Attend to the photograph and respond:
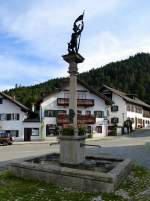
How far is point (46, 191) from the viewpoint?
37.2ft

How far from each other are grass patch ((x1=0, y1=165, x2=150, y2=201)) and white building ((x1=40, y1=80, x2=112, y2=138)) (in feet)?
150

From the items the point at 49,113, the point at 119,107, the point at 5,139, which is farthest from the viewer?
the point at 119,107

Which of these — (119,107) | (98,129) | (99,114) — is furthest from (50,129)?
(119,107)

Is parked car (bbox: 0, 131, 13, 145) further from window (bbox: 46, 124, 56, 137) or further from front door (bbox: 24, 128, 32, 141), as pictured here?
window (bbox: 46, 124, 56, 137)

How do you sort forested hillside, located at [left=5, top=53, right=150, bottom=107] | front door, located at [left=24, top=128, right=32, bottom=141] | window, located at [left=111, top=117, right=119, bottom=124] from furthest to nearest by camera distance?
forested hillside, located at [left=5, top=53, right=150, bottom=107] < window, located at [left=111, top=117, right=119, bottom=124] < front door, located at [left=24, top=128, right=32, bottom=141]

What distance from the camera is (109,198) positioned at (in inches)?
423

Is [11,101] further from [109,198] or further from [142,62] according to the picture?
[142,62]

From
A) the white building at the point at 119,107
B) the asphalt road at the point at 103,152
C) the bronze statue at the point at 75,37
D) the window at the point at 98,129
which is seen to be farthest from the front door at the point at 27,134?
the bronze statue at the point at 75,37

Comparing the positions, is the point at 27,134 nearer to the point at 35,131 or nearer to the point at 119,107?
the point at 35,131

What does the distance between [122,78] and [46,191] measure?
140 metres

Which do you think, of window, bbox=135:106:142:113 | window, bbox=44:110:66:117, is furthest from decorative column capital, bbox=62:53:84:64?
window, bbox=135:106:142:113

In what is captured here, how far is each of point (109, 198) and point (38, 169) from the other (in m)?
3.27

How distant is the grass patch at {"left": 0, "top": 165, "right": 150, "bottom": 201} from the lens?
10.5 metres

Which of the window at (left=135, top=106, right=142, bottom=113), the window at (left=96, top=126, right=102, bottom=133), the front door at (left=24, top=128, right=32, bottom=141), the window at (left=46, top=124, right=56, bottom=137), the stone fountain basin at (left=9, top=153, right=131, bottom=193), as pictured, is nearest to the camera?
the stone fountain basin at (left=9, top=153, right=131, bottom=193)
